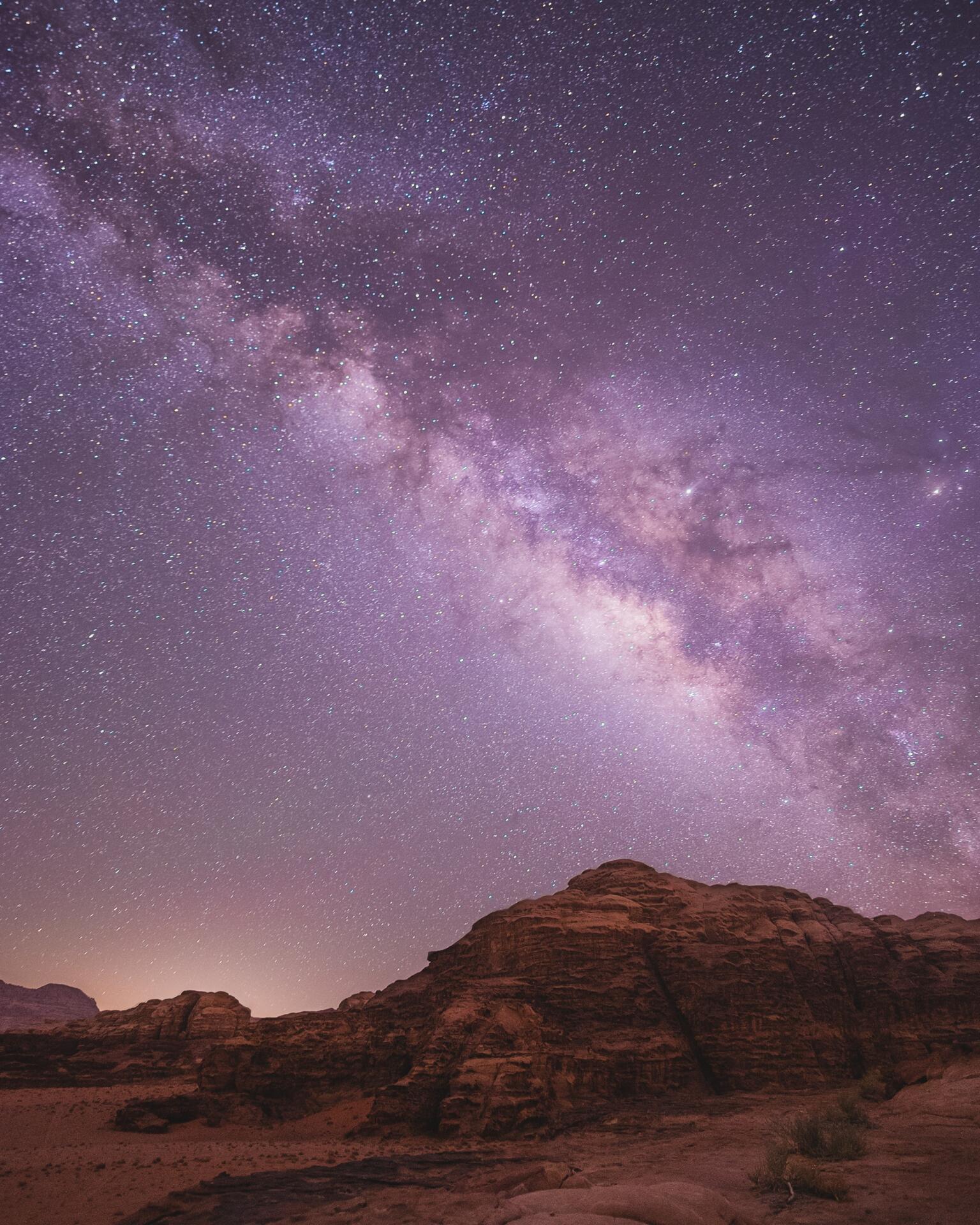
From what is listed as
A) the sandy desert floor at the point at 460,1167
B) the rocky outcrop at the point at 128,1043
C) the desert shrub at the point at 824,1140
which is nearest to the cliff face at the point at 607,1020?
the sandy desert floor at the point at 460,1167

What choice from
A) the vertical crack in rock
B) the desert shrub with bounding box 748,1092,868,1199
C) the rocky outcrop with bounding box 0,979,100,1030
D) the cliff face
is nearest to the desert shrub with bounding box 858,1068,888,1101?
the cliff face

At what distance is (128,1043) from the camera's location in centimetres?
4200

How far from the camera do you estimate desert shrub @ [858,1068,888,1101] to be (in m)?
23.2

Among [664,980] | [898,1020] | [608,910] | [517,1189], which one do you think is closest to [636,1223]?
[517,1189]

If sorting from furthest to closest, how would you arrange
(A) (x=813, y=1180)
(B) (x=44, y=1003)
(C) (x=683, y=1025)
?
(B) (x=44, y=1003)
(C) (x=683, y=1025)
(A) (x=813, y=1180)

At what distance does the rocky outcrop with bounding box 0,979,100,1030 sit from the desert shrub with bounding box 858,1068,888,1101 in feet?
431

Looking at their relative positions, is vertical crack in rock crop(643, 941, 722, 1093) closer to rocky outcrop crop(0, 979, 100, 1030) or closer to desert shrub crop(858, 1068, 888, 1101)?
desert shrub crop(858, 1068, 888, 1101)

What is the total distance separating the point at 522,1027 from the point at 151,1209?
1506 cm

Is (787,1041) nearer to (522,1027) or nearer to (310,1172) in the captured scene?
(522,1027)

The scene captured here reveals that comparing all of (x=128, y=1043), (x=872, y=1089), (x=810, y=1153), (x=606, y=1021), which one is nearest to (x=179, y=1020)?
(x=128, y=1043)

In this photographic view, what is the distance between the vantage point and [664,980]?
1145 inches

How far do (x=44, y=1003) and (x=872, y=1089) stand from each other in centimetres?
16499

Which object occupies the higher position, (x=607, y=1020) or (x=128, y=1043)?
(x=607, y=1020)

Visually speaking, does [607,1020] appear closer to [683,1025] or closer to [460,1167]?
[683,1025]
